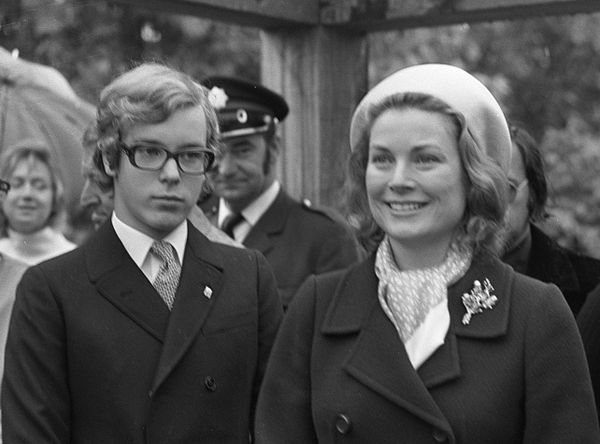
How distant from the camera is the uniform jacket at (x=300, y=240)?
5.24m

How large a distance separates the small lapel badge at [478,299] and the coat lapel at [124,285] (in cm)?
82

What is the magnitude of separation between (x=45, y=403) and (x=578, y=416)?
1.28 meters

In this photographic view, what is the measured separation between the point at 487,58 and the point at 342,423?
32.6ft

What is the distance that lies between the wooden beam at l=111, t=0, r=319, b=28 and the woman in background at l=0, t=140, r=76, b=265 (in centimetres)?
122

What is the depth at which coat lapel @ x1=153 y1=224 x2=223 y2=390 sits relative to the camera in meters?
3.34

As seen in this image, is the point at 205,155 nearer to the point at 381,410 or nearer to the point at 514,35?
the point at 381,410

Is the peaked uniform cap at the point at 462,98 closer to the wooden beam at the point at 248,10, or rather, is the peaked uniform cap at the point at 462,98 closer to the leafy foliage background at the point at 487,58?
the wooden beam at the point at 248,10

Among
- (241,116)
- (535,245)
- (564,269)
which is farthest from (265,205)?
(564,269)

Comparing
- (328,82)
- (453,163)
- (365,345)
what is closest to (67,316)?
(365,345)

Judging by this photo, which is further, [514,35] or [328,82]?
[514,35]

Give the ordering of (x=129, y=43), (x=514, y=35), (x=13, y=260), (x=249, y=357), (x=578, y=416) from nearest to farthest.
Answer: (x=578, y=416)
(x=249, y=357)
(x=13, y=260)
(x=129, y=43)
(x=514, y=35)

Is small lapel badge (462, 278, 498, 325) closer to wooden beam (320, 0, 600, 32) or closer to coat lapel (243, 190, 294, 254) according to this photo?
wooden beam (320, 0, 600, 32)

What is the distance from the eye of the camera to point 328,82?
17.6 feet

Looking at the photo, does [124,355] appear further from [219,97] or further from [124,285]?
[219,97]
